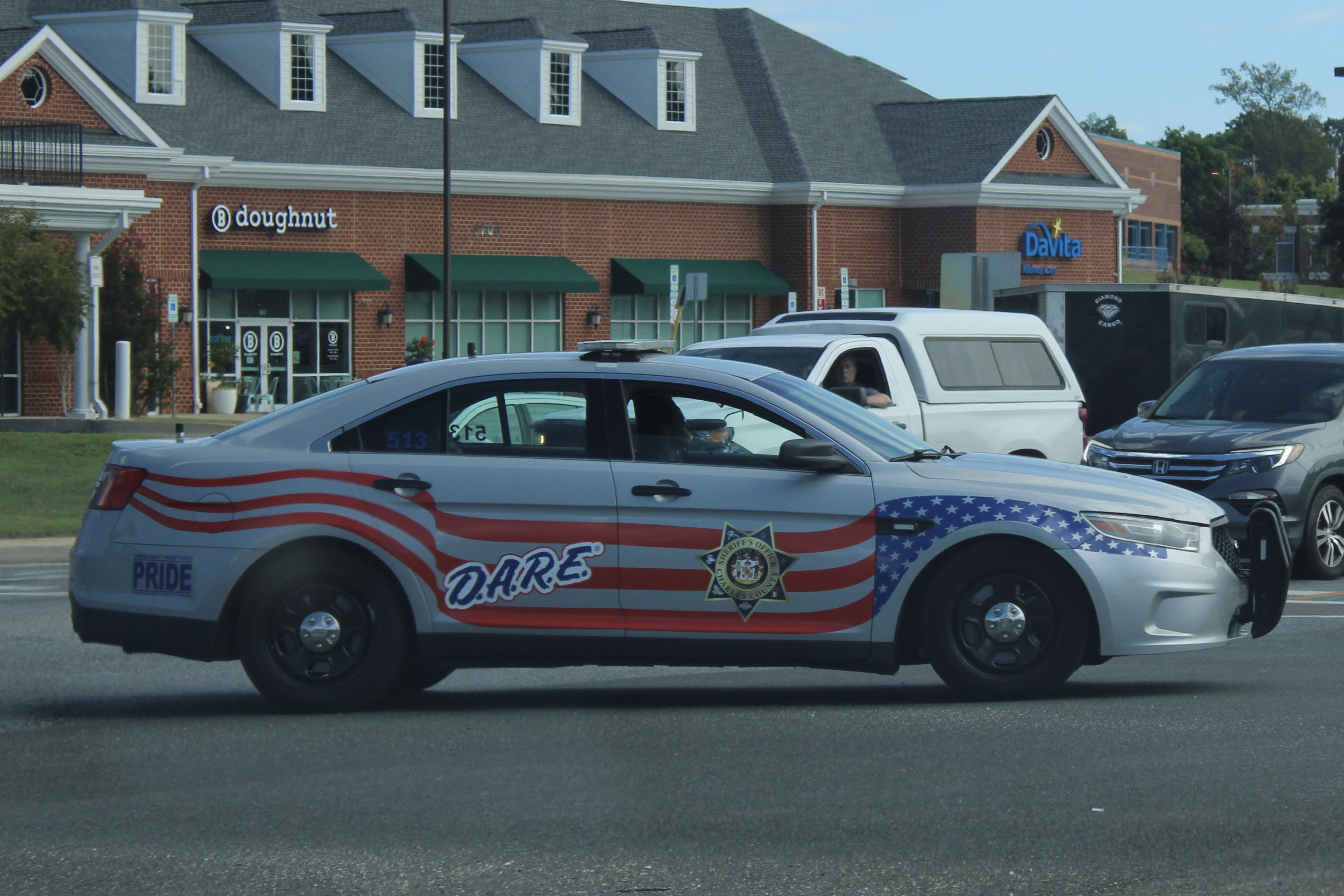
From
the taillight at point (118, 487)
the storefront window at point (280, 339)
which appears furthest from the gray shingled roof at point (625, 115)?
the taillight at point (118, 487)

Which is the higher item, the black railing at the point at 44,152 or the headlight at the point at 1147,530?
the black railing at the point at 44,152

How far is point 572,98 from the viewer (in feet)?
149

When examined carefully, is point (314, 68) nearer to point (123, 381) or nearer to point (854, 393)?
point (123, 381)

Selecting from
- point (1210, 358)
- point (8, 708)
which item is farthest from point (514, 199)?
point (8, 708)

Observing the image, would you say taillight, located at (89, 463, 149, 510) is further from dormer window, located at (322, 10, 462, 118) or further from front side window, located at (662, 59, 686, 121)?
front side window, located at (662, 59, 686, 121)

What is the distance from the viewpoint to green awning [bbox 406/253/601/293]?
1656 inches

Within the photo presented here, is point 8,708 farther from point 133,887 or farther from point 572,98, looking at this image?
point 572,98

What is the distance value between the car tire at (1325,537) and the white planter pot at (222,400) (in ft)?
93.3

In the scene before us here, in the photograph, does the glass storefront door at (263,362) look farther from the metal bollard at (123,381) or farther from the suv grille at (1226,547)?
the suv grille at (1226,547)

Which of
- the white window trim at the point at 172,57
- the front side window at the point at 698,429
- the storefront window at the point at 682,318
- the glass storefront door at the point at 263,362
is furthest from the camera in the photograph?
the storefront window at the point at 682,318

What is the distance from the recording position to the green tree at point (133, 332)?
36.0m

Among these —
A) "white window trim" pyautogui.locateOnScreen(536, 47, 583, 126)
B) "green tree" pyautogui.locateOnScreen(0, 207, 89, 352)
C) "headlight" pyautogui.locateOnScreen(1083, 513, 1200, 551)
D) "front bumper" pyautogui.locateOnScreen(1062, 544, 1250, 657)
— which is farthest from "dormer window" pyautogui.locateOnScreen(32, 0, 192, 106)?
"front bumper" pyautogui.locateOnScreen(1062, 544, 1250, 657)

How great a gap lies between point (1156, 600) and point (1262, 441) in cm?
653

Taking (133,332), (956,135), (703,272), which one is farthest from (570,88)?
(133,332)
